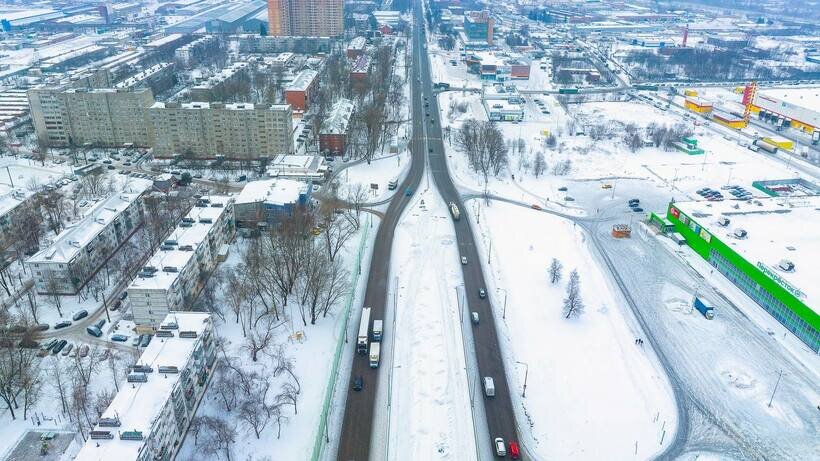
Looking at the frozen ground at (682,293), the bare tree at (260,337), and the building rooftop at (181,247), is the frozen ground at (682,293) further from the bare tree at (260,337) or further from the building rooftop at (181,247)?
the building rooftop at (181,247)

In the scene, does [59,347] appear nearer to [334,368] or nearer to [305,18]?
[334,368]

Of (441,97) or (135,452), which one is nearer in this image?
(135,452)

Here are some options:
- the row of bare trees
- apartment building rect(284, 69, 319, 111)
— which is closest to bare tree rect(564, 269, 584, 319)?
the row of bare trees

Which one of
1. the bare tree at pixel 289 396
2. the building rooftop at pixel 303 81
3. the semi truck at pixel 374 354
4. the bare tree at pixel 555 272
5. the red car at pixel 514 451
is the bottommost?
the red car at pixel 514 451

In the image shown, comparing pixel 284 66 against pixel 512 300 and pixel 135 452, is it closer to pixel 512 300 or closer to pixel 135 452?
pixel 512 300

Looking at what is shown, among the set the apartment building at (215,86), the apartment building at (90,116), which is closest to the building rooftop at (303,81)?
the apartment building at (215,86)

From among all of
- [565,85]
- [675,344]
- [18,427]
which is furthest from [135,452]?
[565,85]
